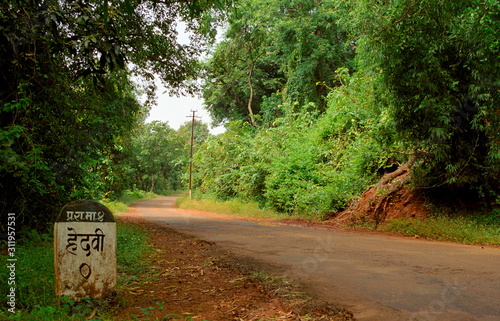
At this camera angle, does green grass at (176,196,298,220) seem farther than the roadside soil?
Yes

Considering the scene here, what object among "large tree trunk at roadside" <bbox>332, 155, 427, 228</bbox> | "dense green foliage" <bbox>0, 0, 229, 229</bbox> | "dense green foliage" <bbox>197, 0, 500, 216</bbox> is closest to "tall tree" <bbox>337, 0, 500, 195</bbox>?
"dense green foliage" <bbox>197, 0, 500, 216</bbox>

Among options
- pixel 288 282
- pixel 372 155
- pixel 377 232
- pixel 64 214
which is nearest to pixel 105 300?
pixel 64 214

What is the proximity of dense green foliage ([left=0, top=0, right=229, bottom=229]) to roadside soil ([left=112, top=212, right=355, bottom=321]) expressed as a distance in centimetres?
243

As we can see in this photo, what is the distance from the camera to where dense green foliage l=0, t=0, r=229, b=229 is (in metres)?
5.18

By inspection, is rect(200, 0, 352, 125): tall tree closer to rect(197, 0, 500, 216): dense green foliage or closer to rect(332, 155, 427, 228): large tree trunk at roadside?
rect(197, 0, 500, 216): dense green foliage

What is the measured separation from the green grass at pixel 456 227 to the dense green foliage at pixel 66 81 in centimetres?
840

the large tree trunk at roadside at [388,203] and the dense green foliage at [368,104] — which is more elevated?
the dense green foliage at [368,104]

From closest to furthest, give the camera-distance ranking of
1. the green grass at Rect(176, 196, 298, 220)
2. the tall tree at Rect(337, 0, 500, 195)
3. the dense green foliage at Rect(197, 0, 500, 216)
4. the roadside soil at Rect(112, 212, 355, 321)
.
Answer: the roadside soil at Rect(112, 212, 355, 321), the tall tree at Rect(337, 0, 500, 195), the dense green foliage at Rect(197, 0, 500, 216), the green grass at Rect(176, 196, 298, 220)

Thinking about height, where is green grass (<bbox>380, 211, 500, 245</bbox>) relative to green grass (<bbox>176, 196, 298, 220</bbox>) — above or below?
above

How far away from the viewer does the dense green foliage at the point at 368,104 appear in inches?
407

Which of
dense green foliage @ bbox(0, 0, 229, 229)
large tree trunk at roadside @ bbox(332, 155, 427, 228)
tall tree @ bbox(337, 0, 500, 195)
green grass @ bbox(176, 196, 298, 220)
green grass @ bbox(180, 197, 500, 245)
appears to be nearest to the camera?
dense green foliage @ bbox(0, 0, 229, 229)

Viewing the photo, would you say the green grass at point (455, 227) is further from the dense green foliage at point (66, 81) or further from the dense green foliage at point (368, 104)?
the dense green foliage at point (66, 81)

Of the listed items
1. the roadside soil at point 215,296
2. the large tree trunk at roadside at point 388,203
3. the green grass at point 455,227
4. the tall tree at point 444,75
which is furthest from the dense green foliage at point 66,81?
the green grass at point 455,227

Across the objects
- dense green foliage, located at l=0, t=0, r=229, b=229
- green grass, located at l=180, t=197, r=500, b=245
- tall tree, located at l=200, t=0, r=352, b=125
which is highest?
tall tree, located at l=200, t=0, r=352, b=125
